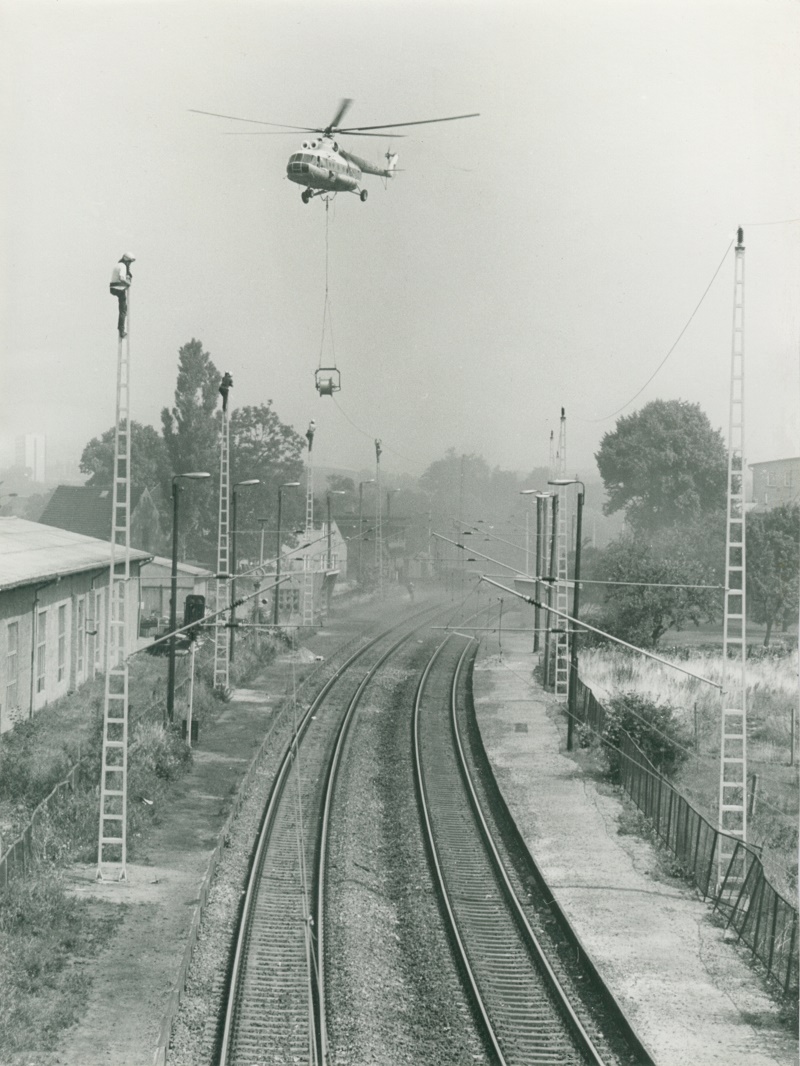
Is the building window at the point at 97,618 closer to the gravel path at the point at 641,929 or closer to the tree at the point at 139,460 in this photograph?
the gravel path at the point at 641,929

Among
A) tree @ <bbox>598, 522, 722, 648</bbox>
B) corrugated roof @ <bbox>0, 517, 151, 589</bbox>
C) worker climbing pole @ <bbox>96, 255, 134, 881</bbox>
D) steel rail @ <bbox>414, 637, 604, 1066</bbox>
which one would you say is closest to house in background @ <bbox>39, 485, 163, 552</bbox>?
corrugated roof @ <bbox>0, 517, 151, 589</bbox>

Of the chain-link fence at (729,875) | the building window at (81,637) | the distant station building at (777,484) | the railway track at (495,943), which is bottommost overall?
the railway track at (495,943)

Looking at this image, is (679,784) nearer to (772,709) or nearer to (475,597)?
(772,709)

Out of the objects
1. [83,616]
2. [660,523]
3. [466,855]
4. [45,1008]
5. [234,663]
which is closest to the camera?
[45,1008]

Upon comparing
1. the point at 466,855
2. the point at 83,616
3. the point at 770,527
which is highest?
the point at 770,527

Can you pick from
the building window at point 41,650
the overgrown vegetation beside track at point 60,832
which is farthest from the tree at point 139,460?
the overgrown vegetation beside track at point 60,832

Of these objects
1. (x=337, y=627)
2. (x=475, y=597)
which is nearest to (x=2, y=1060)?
(x=337, y=627)
